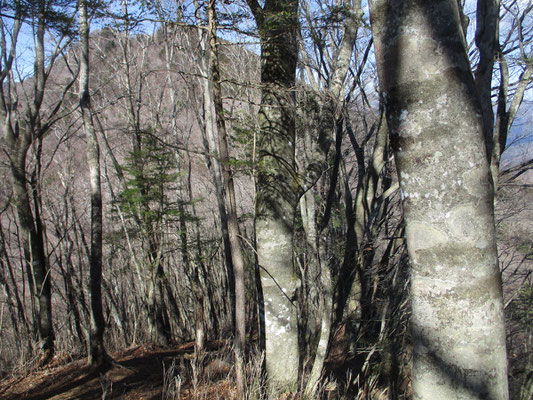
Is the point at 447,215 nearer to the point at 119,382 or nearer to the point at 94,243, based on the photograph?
the point at 119,382

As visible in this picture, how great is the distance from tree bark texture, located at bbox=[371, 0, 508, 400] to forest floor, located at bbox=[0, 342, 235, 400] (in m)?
3.15

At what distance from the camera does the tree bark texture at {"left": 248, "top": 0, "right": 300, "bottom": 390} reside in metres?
3.96

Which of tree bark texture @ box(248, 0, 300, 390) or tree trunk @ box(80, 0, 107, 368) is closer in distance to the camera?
tree bark texture @ box(248, 0, 300, 390)

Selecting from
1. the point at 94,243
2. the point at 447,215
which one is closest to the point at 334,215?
the point at 94,243

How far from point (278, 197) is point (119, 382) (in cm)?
329

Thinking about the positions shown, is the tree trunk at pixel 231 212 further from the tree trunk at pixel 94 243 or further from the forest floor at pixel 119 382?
the tree trunk at pixel 94 243

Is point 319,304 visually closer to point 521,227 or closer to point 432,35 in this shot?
point 521,227

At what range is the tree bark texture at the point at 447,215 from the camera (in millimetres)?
1078

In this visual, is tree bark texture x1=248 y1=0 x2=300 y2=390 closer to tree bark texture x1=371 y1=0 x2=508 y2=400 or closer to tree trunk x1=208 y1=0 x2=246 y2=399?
tree trunk x1=208 y1=0 x2=246 y2=399

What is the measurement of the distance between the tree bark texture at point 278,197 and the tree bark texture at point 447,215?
2.71 meters

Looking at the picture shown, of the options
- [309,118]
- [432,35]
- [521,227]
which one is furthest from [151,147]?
[521,227]

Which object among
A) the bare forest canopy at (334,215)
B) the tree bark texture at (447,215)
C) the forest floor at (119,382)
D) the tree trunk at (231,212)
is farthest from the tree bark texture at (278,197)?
the tree bark texture at (447,215)

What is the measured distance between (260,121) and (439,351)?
3661 mm

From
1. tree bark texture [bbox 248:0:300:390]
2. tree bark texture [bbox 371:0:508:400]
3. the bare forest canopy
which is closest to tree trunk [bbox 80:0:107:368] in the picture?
the bare forest canopy
